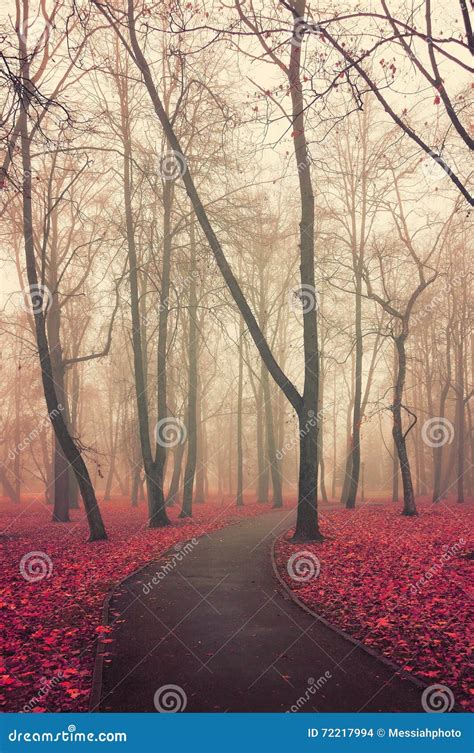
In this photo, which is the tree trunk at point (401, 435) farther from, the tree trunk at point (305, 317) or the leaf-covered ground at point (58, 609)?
the leaf-covered ground at point (58, 609)

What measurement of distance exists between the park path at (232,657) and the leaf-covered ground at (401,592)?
378 millimetres

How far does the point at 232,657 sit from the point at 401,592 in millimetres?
3573

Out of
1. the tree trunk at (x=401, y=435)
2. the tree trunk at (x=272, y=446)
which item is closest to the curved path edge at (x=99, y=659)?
the tree trunk at (x=401, y=435)

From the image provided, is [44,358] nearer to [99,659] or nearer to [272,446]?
[99,659]

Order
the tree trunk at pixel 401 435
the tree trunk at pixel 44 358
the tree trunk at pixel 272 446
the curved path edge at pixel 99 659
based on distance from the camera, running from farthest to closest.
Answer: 1. the tree trunk at pixel 272 446
2. the tree trunk at pixel 401 435
3. the tree trunk at pixel 44 358
4. the curved path edge at pixel 99 659

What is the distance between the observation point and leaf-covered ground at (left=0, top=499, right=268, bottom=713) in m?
5.23

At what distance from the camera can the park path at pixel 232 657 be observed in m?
4.89

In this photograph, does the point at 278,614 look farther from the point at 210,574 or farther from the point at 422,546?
the point at 422,546

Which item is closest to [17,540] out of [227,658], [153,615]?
[153,615]

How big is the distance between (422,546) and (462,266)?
19.5 meters

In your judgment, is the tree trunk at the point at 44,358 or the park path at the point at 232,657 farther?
the tree trunk at the point at 44,358

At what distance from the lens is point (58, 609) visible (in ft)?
26.3

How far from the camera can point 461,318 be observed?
1085 inches

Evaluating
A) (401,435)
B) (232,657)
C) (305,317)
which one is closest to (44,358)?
(305,317)
